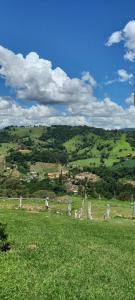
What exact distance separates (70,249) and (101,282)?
6.40 meters

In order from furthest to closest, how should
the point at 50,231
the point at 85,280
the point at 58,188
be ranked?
1. the point at 58,188
2. the point at 50,231
3. the point at 85,280

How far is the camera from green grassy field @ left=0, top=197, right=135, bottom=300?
18.9 m

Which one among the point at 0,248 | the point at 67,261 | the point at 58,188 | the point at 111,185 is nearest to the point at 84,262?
the point at 67,261

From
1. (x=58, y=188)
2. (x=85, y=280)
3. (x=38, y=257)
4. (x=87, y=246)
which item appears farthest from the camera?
(x=58, y=188)

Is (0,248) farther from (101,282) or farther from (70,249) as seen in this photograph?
(101,282)

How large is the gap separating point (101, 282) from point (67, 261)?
3.51 metres

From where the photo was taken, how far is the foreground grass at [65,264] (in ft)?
62.1

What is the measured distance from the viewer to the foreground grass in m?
18.9

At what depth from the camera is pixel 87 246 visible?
29.7 metres

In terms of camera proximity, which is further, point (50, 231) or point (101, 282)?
point (50, 231)

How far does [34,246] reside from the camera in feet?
87.8

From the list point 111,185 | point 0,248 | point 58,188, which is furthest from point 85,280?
point 111,185

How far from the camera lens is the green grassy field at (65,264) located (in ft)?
62.0

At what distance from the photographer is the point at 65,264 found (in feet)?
77.4
